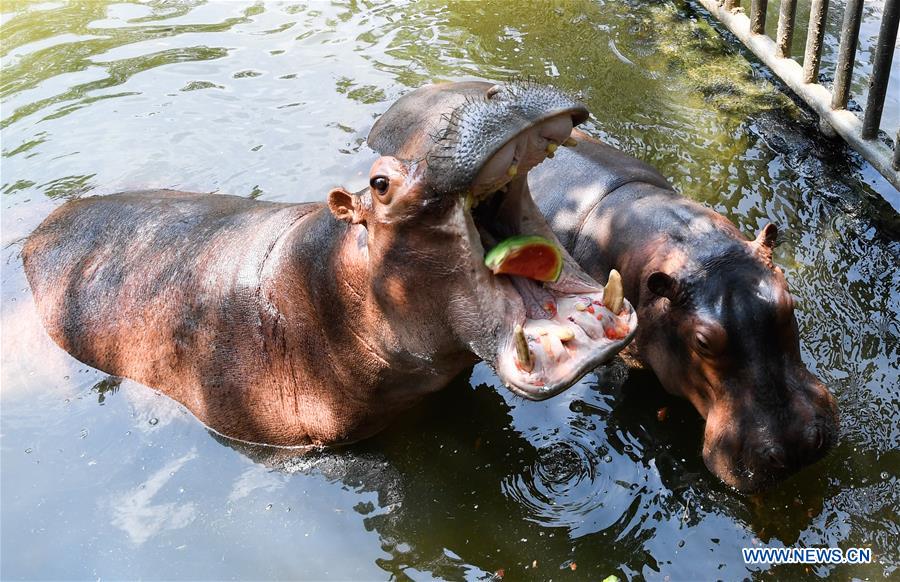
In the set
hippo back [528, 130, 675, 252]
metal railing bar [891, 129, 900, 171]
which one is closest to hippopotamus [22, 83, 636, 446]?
hippo back [528, 130, 675, 252]

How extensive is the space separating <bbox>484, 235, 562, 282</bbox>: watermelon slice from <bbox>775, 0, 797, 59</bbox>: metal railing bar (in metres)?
5.23

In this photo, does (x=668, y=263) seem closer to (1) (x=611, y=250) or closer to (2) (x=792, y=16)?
(1) (x=611, y=250)

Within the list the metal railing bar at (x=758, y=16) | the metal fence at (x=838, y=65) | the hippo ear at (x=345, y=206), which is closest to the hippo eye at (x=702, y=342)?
the hippo ear at (x=345, y=206)

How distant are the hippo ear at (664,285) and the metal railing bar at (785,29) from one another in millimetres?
4242

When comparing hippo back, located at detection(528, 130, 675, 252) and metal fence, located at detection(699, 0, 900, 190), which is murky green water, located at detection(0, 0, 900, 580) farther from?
hippo back, located at detection(528, 130, 675, 252)

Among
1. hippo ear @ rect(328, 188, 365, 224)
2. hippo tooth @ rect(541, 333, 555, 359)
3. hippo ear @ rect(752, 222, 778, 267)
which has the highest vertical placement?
hippo ear @ rect(328, 188, 365, 224)

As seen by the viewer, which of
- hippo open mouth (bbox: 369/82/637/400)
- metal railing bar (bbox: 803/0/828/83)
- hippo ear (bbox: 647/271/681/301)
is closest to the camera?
hippo open mouth (bbox: 369/82/637/400)

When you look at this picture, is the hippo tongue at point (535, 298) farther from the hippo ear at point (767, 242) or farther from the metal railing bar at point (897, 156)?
the metal railing bar at point (897, 156)

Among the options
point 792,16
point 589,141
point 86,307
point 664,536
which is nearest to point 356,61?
point 589,141

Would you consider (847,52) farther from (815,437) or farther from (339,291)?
(339,291)

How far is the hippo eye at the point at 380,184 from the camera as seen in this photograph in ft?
11.6

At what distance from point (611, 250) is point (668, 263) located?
0.62m

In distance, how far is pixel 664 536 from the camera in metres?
4.52

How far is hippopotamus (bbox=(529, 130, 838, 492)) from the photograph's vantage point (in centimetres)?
441
